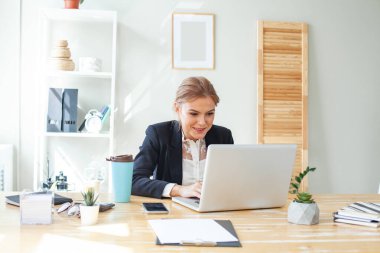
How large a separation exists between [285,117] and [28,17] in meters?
2.36

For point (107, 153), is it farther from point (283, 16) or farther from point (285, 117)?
point (283, 16)

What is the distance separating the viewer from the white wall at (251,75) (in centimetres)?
361

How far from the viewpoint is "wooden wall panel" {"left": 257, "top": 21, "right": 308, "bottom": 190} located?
3.76 m

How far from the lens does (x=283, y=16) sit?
12.6ft

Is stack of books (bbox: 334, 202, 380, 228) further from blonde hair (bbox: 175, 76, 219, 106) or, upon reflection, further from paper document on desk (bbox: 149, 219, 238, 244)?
blonde hair (bbox: 175, 76, 219, 106)

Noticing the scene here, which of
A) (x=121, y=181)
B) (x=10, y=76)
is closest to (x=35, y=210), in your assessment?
(x=121, y=181)

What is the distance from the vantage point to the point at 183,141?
2326mm

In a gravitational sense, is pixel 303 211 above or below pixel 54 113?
below

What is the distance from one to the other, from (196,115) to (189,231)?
938mm

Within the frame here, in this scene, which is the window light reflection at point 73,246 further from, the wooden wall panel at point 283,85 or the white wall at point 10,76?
the wooden wall panel at point 283,85

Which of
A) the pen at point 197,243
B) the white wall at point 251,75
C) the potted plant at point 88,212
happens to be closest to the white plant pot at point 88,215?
the potted plant at point 88,212

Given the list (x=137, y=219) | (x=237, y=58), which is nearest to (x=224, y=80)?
(x=237, y=58)

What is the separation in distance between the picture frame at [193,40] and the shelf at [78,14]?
581 millimetres

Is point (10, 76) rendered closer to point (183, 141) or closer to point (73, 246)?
point (183, 141)
